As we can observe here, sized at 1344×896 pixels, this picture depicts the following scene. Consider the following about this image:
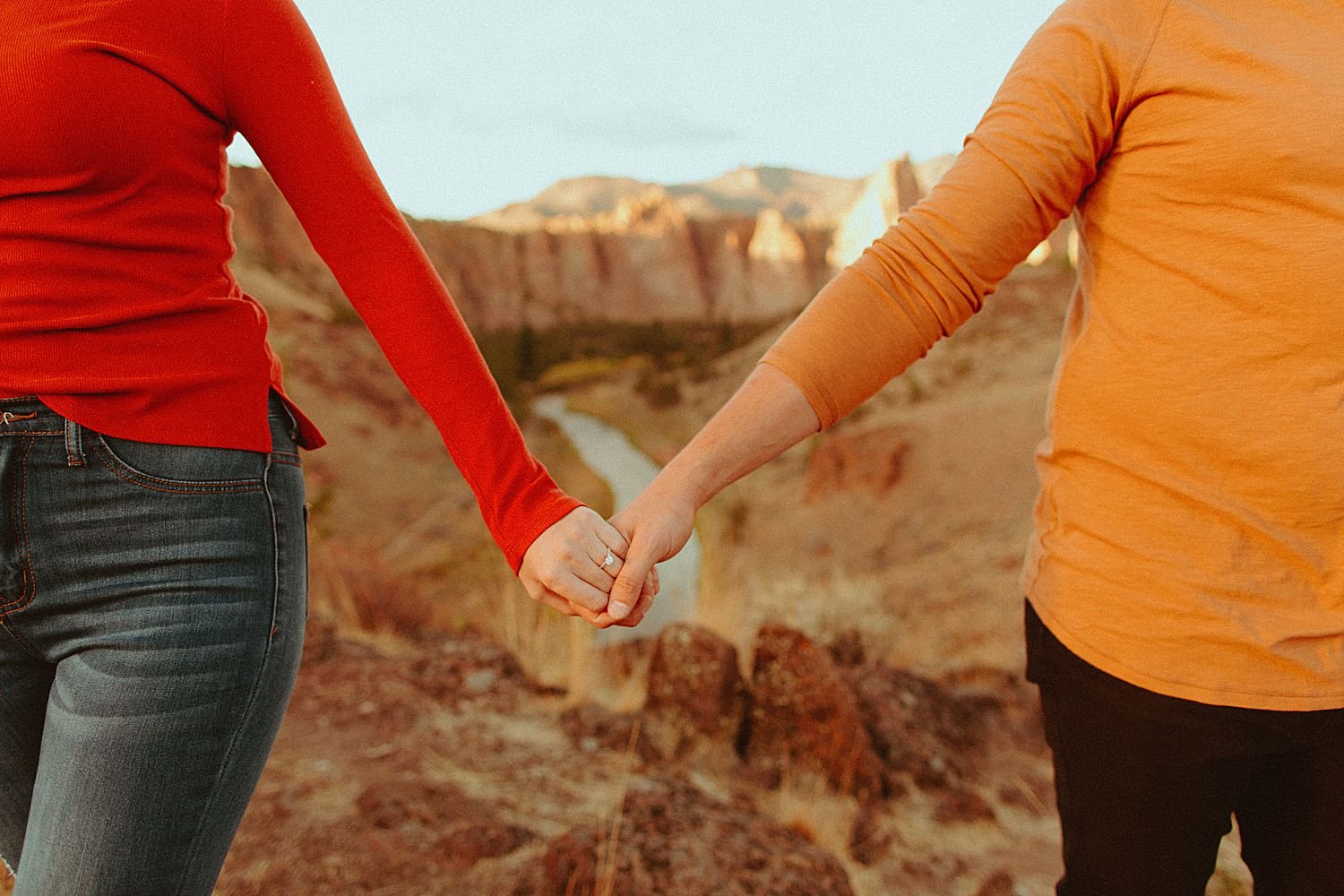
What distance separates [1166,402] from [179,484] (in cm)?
116

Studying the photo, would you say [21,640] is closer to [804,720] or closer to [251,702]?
[251,702]

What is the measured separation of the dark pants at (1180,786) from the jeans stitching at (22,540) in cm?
126

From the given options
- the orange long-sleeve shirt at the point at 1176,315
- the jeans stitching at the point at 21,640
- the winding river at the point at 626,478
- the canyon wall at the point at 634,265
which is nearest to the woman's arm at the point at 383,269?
the orange long-sleeve shirt at the point at 1176,315

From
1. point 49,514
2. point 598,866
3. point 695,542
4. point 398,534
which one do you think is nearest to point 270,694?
point 49,514

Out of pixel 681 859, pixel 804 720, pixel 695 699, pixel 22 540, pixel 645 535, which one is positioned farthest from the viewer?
pixel 695 699

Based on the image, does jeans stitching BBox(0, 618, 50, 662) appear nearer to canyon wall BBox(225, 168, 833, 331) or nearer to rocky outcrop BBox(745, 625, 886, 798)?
rocky outcrop BBox(745, 625, 886, 798)

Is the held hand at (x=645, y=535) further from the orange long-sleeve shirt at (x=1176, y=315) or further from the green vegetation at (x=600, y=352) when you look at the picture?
the green vegetation at (x=600, y=352)

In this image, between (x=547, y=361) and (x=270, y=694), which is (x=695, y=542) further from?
(x=547, y=361)

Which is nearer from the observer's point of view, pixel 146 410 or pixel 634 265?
pixel 146 410

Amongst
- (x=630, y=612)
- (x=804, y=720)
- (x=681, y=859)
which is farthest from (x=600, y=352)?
(x=630, y=612)

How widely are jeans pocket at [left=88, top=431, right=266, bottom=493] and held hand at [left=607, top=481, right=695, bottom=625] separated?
488mm

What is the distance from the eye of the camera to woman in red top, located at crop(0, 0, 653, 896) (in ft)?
3.14

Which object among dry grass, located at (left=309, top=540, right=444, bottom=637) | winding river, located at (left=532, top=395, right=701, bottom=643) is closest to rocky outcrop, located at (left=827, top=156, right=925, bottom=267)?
winding river, located at (left=532, top=395, right=701, bottom=643)

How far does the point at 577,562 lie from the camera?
1195mm
